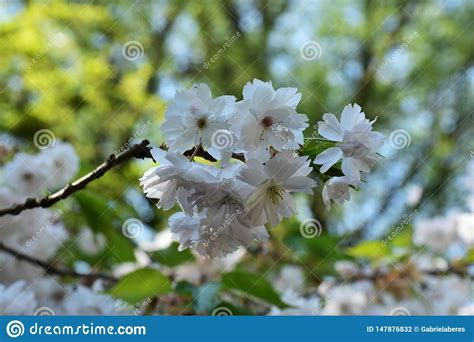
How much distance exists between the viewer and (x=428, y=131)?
14.8 ft

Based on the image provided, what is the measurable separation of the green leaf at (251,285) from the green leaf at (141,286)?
0.11 m

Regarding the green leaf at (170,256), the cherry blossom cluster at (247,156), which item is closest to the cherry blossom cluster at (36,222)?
the green leaf at (170,256)

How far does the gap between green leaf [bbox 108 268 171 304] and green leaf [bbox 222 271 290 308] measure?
0.11 metres

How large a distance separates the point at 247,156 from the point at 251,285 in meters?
0.57

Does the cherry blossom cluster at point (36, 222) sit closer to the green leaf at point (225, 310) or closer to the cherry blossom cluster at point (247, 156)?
the green leaf at point (225, 310)

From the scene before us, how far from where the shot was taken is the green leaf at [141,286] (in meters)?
1.12

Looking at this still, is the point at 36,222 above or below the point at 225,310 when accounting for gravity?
above

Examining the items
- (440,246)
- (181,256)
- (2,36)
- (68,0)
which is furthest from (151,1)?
(181,256)

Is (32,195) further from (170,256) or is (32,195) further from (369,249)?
(369,249)

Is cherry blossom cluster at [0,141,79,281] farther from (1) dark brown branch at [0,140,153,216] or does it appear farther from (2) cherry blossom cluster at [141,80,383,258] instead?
(2) cherry blossom cluster at [141,80,383,258]

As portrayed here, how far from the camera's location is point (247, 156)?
0.62 m

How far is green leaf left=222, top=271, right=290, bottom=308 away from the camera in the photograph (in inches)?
44.7

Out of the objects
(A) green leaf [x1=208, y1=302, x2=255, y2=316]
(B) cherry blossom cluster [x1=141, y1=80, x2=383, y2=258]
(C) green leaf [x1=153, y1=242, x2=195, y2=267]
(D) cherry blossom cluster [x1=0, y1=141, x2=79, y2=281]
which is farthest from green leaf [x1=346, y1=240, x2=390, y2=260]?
(B) cherry blossom cluster [x1=141, y1=80, x2=383, y2=258]

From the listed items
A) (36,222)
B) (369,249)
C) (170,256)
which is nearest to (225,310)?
(170,256)
